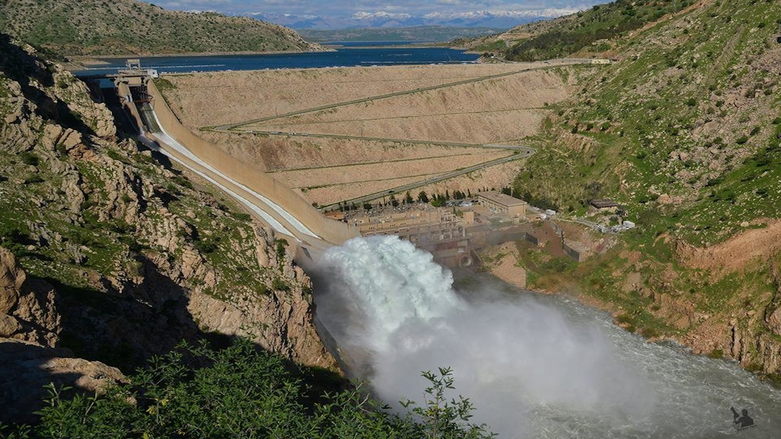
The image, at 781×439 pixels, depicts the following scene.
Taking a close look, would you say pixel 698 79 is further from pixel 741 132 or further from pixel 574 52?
pixel 574 52

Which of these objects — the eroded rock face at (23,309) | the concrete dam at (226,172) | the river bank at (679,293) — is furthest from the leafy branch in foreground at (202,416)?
the river bank at (679,293)

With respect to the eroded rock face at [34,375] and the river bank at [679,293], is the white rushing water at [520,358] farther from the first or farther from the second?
the eroded rock face at [34,375]

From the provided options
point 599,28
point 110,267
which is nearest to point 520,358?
point 110,267

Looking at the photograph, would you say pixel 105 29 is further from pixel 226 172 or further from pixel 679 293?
pixel 679 293

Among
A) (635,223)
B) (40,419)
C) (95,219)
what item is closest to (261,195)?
(95,219)

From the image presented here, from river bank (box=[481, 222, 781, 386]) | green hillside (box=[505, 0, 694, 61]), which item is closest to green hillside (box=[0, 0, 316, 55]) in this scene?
green hillside (box=[505, 0, 694, 61])

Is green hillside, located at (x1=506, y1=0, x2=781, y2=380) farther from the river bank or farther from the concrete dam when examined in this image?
the concrete dam
